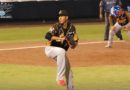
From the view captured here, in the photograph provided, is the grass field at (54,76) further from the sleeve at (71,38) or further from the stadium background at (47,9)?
the stadium background at (47,9)

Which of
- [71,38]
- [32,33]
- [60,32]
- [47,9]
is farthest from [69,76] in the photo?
[47,9]

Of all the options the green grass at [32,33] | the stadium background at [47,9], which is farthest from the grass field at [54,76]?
the stadium background at [47,9]

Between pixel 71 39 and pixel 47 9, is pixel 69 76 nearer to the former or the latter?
pixel 71 39

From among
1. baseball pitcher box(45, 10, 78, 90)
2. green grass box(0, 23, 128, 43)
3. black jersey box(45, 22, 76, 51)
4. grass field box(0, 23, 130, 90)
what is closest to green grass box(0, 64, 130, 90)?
grass field box(0, 23, 130, 90)

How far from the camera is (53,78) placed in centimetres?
1334

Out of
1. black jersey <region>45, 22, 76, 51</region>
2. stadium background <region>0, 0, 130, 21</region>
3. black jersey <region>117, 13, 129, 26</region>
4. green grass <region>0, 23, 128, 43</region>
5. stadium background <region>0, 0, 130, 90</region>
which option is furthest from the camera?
stadium background <region>0, 0, 130, 21</region>

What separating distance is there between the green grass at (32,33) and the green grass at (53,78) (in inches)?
330

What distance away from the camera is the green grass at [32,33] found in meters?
24.5

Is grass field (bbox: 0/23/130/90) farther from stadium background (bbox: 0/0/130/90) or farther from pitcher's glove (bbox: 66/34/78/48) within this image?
pitcher's glove (bbox: 66/34/78/48)

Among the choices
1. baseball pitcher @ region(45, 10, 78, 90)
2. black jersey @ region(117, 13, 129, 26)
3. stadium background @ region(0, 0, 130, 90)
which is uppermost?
baseball pitcher @ region(45, 10, 78, 90)

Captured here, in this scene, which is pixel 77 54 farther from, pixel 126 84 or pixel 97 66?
pixel 126 84

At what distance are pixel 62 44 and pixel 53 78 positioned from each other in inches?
98.1

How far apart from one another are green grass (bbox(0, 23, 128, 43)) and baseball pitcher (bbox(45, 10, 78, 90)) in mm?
12208

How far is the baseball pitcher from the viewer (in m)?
10.8
